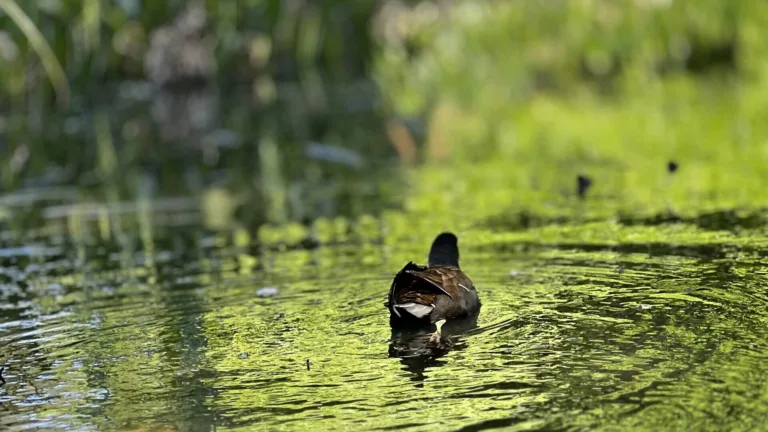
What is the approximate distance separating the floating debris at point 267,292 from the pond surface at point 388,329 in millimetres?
19

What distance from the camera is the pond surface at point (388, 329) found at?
664 centimetres

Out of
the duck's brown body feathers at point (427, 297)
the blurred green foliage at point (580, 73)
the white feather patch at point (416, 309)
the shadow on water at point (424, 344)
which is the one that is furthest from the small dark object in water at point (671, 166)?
the white feather patch at point (416, 309)

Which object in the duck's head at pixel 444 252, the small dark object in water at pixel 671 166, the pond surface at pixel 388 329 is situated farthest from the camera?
the small dark object in water at pixel 671 166

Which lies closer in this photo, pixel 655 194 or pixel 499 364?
pixel 499 364

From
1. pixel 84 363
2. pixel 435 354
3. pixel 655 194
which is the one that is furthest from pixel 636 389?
pixel 655 194

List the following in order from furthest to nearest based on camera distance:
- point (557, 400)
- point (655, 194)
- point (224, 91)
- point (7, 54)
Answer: point (224, 91) → point (7, 54) → point (655, 194) → point (557, 400)

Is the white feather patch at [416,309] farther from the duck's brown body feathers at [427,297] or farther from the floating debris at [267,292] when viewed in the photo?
the floating debris at [267,292]

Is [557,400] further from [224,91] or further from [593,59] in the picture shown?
[224,91]

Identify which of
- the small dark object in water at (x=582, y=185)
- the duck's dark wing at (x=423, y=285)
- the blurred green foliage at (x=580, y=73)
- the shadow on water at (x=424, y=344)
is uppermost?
the blurred green foliage at (x=580, y=73)

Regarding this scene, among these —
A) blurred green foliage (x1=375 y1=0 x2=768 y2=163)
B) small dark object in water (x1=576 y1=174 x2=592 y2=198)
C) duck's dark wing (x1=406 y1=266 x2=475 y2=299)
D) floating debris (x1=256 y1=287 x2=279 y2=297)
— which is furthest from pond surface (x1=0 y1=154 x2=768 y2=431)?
blurred green foliage (x1=375 y1=0 x2=768 y2=163)

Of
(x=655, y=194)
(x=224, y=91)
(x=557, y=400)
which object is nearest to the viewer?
(x=557, y=400)

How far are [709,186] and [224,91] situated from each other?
111ft

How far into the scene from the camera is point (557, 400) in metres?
6.59

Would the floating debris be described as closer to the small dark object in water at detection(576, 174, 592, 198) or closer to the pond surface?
the pond surface
